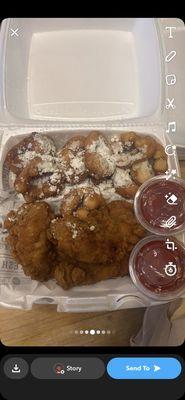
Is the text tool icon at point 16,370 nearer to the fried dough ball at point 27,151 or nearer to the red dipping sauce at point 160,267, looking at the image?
the red dipping sauce at point 160,267

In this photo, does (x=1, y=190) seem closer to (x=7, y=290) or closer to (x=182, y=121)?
(x=7, y=290)

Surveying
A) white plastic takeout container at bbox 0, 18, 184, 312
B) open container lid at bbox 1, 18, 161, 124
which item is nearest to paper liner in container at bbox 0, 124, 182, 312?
white plastic takeout container at bbox 0, 18, 184, 312

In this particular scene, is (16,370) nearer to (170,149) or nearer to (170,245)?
(170,245)

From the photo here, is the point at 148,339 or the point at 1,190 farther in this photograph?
the point at 1,190

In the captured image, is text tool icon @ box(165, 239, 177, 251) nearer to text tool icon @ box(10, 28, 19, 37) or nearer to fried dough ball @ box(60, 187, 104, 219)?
fried dough ball @ box(60, 187, 104, 219)
